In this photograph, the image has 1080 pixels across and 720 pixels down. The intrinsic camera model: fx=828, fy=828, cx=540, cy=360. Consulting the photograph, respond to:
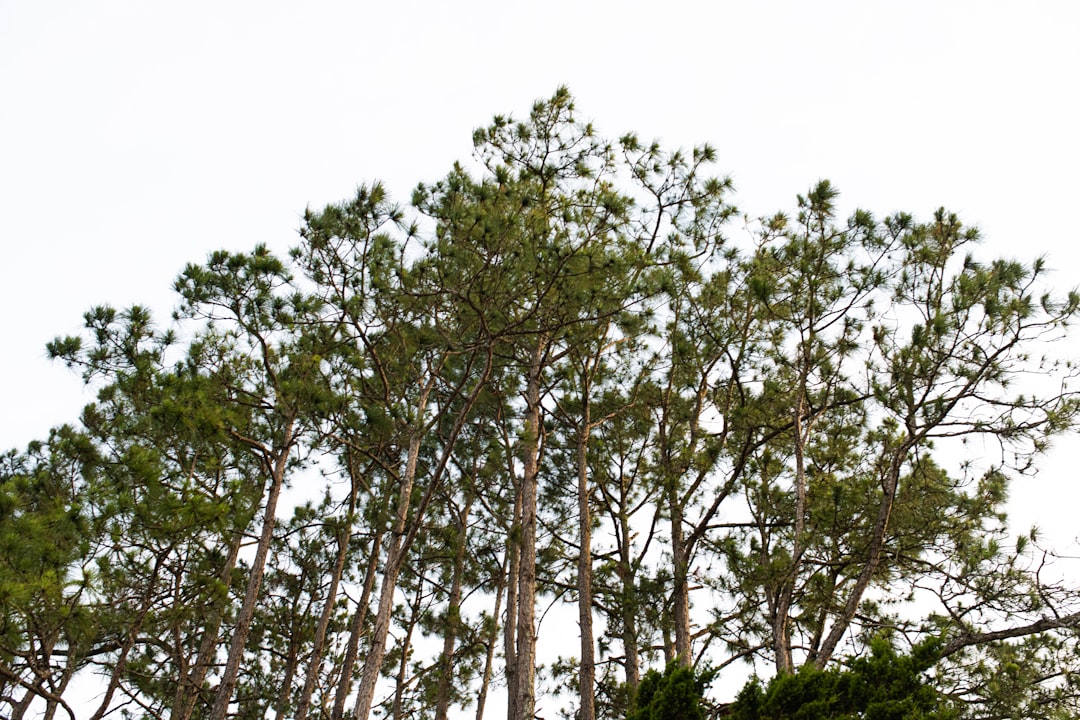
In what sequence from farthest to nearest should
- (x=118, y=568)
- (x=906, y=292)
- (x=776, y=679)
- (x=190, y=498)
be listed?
(x=906, y=292) < (x=118, y=568) < (x=190, y=498) < (x=776, y=679)

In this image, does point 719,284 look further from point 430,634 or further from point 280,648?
point 280,648

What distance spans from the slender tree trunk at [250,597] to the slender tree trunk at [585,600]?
2797mm

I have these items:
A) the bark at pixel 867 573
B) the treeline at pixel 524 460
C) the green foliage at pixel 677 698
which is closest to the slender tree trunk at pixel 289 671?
the treeline at pixel 524 460

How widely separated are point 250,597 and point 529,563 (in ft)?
7.80

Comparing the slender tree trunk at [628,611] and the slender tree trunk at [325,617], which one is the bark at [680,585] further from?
the slender tree trunk at [325,617]

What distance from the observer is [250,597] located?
6781mm

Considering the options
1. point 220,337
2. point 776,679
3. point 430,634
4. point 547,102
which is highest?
point 547,102

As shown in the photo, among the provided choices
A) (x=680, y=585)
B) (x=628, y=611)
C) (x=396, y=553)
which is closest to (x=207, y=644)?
(x=396, y=553)

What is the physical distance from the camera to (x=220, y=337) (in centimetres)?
737

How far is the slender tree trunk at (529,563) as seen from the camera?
6918 millimetres

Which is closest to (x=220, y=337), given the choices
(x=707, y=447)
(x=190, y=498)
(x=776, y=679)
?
(x=190, y=498)

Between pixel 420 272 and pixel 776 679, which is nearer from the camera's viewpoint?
pixel 776 679

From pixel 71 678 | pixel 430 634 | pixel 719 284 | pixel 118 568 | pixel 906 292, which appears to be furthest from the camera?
pixel 430 634

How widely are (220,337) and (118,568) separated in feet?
7.36
